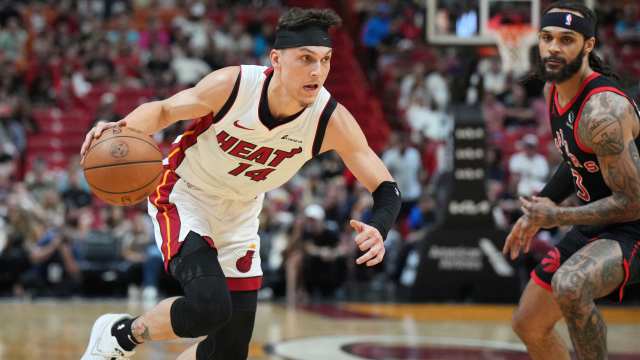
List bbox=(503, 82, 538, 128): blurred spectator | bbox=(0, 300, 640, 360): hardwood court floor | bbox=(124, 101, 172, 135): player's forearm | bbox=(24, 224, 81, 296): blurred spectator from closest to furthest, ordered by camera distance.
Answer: bbox=(124, 101, 172, 135): player's forearm
bbox=(0, 300, 640, 360): hardwood court floor
bbox=(24, 224, 81, 296): blurred spectator
bbox=(503, 82, 538, 128): blurred spectator

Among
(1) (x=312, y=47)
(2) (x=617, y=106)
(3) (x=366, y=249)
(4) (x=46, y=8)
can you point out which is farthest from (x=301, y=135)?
(4) (x=46, y=8)

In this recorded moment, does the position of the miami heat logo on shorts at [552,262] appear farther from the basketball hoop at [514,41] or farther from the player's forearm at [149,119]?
the basketball hoop at [514,41]

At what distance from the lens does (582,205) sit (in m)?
5.06

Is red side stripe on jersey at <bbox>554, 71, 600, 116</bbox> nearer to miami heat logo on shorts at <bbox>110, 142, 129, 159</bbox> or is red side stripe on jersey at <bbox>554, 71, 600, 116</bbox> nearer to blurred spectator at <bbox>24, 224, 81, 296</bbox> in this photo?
miami heat logo on shorts at <bbox>110, 142, 129, 159</bbox>

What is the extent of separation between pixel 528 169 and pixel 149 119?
10.0 m

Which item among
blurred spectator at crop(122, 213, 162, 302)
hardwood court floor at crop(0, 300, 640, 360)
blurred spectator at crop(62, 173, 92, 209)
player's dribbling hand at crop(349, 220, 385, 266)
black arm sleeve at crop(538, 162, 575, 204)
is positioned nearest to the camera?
player's dribbling hand at crop(349, 220, 385, 266)

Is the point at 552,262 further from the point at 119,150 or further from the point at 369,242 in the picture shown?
the point at 119,150

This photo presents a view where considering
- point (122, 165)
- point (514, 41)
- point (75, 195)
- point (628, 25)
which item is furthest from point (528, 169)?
point (122, 165)

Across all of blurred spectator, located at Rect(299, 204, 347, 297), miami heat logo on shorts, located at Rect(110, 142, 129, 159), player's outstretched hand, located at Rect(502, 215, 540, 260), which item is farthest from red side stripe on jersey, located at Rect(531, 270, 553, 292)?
blurred spectator, located at Rect(299, 204, 347, 297)

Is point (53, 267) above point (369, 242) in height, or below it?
below

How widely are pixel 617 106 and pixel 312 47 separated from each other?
1532mm

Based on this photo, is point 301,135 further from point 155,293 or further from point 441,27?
point 155,293

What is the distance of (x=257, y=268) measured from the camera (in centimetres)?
510

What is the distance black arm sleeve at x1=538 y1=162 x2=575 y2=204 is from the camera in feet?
17.5
